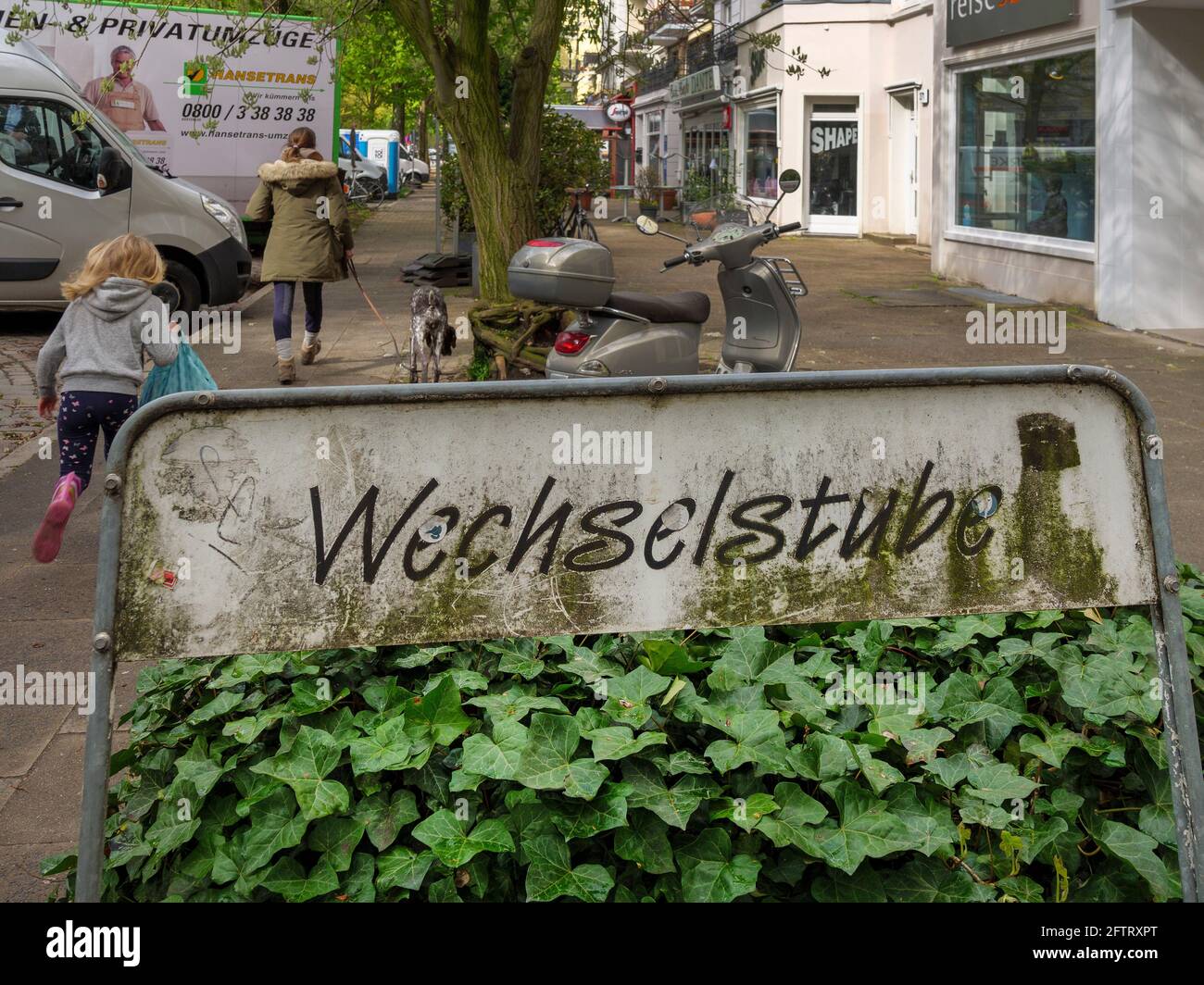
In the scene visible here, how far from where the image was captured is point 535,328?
424 inches

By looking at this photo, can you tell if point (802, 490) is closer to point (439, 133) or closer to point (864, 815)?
point (864, 815)

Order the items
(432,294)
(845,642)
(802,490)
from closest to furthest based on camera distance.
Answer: (802,490)
(845,642)
(432,294)

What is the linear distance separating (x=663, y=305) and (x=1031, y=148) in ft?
36.6

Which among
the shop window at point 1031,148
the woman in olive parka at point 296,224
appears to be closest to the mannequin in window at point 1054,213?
the shop window at point 1031,148

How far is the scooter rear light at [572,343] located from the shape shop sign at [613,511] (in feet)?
16.7

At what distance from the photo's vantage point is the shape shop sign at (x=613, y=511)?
2656 millimetres

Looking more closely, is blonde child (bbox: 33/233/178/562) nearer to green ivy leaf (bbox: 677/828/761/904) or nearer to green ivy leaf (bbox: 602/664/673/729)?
green ivy leaf (bbox: 602/664/673/729)

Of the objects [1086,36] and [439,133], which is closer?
[1086,36]

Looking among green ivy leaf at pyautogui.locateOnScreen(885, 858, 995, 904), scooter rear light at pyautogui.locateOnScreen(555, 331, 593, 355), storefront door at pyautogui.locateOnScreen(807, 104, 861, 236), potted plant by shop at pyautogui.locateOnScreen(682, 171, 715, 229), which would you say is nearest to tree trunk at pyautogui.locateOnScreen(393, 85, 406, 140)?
potted plant by shop at pyautogui.locateOnScreen(682, 171, 715, 229)

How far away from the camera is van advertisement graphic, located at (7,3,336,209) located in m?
19.5

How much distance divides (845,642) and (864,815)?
924mm

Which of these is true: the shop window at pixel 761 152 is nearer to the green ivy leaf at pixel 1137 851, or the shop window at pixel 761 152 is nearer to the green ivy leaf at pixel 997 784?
the green ivy leaf at pixel 997 784

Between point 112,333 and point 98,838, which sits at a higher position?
point 112,333

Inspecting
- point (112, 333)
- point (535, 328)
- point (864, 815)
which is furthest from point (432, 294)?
point (864, 815)
